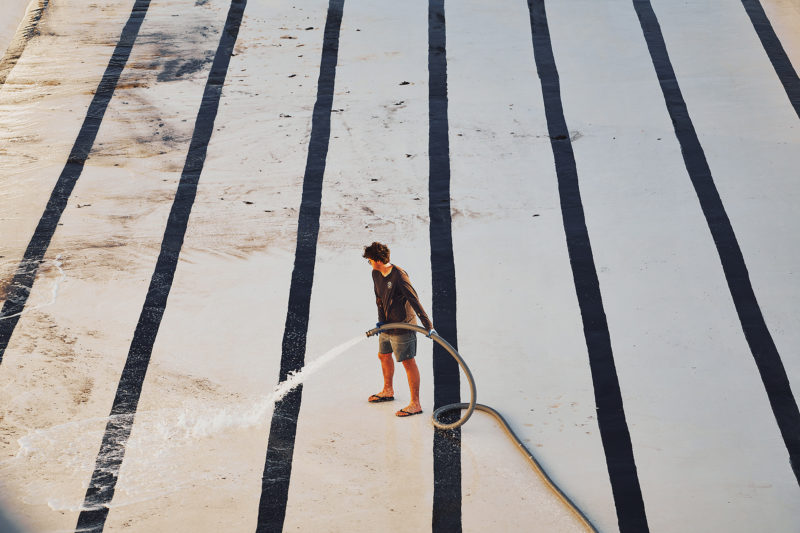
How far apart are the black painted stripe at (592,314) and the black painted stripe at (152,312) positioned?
2.87 meters

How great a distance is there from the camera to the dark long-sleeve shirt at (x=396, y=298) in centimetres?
464

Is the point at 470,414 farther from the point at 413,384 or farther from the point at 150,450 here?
the point at 150,450

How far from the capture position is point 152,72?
319 inches

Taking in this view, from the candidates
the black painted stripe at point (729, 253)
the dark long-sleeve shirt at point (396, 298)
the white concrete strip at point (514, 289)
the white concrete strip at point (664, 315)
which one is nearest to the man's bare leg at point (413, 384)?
the dark long-sleeve shirt at point (396, 298)

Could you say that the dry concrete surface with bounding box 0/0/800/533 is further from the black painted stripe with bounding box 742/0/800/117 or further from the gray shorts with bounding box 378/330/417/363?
the gray shorts with bounding box 378/330/417/363

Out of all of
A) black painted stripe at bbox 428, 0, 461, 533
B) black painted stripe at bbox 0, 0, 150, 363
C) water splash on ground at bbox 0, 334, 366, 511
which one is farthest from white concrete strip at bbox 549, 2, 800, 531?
black painted stripe at bbox 0, 0, 150, 363

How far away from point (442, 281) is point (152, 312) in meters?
2.10

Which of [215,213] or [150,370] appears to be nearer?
[150,370]

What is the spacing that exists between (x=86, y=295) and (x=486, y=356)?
2923mm

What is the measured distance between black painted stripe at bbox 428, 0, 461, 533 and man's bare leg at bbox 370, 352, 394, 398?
11.8 inches

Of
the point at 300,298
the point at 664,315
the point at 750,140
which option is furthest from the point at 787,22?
the point at 300,298

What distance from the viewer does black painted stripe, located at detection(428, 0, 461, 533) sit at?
15.0 ft

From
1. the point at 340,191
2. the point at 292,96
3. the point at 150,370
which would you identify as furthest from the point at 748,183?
the point at 150,370

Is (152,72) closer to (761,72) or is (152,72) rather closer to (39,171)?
(39,171)
